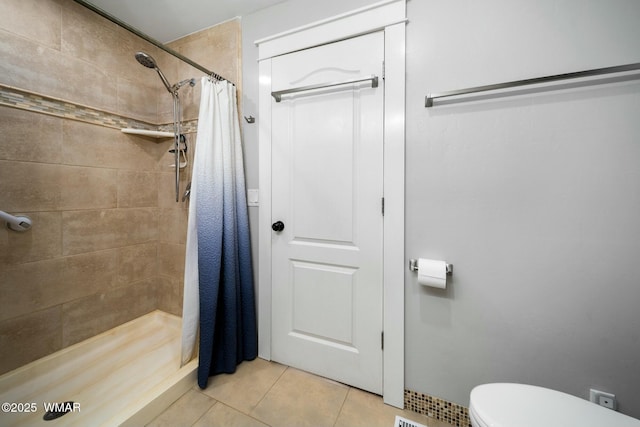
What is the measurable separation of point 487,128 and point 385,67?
580 millimetres

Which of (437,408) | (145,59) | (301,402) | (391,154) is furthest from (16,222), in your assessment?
(437,408)

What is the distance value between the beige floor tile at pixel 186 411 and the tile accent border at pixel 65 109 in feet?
5.73

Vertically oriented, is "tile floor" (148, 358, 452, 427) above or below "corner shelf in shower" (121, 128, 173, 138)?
below

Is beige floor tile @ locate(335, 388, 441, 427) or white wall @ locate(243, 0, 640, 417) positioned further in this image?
beige floor tile @ locate(335, 388, 441, 427)

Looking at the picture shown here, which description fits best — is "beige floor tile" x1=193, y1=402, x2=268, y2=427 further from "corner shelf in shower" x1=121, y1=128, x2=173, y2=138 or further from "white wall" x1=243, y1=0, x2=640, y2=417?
"corner shelf in shower" x1=121, y1=128, x2=173, y2=138

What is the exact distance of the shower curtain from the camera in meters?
1.30

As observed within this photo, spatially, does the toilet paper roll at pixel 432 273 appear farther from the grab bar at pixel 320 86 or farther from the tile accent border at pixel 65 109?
the tile accent border at pixel 65 109

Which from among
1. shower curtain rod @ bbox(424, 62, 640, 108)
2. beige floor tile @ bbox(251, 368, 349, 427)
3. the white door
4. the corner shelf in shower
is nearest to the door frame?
the white door

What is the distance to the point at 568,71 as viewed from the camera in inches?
36.7

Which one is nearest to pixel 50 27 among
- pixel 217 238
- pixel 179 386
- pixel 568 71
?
pixel 217 238

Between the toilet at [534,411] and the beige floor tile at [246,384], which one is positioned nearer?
the toilet at [534,411]

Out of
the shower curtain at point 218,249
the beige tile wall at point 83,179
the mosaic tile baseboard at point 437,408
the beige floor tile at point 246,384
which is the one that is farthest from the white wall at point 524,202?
the beige tile wall at point 83,179

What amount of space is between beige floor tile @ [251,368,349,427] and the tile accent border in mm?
1867

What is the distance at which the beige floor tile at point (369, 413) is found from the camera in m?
1.11
